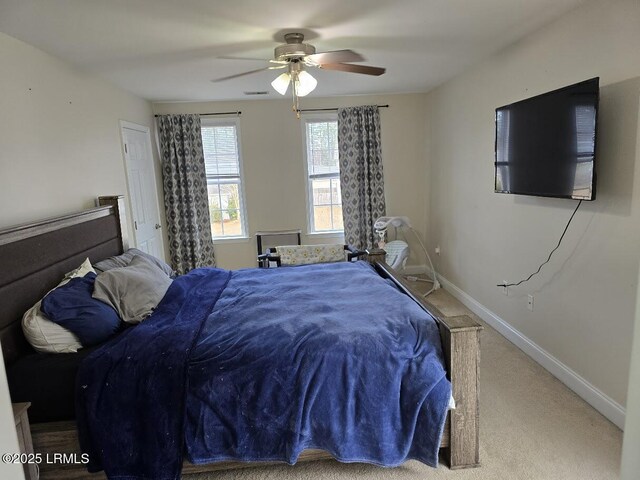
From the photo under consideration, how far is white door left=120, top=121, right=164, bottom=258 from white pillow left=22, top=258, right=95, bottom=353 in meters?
2.08

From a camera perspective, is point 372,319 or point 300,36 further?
point 300,36

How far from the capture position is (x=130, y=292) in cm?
236

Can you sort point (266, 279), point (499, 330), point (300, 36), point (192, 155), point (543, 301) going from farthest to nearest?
point (192, 155) → point (499, 330) → point (266, 279) → point (543, 301) → point (300, 36)

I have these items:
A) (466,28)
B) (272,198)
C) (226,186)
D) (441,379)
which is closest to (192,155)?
(226,186)

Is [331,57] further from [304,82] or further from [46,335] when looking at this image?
[46,335]

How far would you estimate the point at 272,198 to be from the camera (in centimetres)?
522

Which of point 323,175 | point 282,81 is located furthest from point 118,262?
point 323,175

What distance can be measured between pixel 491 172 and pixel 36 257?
11.3ft

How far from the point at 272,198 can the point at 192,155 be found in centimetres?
112

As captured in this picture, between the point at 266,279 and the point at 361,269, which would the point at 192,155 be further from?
the point at 361,269

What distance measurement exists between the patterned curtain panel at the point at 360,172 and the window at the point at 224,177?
1346 mm

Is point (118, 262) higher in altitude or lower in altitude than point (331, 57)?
lower

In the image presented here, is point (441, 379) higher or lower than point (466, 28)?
lower

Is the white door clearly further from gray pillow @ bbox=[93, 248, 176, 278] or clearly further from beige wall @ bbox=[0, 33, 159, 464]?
gray pillow @ bbox=[93, 248, 176, 278]
